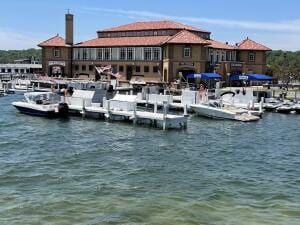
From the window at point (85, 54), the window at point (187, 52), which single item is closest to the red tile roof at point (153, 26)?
the window at point (85, 54)

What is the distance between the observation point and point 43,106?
42844 millimetres

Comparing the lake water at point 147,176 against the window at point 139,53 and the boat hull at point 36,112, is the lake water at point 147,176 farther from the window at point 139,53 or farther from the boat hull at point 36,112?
the window at point 139,53

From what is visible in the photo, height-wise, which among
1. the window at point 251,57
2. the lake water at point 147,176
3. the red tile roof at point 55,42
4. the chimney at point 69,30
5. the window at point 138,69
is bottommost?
the lake water at point 147,176

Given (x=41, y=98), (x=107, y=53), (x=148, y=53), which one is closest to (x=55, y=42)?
(x=107, y=53)

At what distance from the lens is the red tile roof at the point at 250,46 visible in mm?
86725

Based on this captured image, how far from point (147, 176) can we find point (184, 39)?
190ft

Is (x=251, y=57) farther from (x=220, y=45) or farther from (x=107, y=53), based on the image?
(x=107, y=53)

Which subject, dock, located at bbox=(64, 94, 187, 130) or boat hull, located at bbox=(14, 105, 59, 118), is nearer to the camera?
dock, located at bbox=(64, 94, 187, 130)

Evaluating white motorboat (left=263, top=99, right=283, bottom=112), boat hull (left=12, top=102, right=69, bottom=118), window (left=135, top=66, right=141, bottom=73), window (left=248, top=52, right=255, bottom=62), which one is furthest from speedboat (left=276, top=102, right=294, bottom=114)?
window (left=135, top=66, right=141, bottom=73)

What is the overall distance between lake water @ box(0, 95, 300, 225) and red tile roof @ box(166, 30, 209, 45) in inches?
1600

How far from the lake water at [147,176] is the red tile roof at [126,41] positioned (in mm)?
47196

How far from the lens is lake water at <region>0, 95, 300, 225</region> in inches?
643

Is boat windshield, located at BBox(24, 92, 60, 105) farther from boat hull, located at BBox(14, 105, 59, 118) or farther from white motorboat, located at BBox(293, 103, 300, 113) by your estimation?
white motorboat, located at BBox(293, 103, 300, 113)

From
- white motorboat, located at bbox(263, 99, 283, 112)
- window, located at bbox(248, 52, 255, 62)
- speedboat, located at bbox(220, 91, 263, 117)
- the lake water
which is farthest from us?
window, located at bbox(248, 52, 255, 62)
